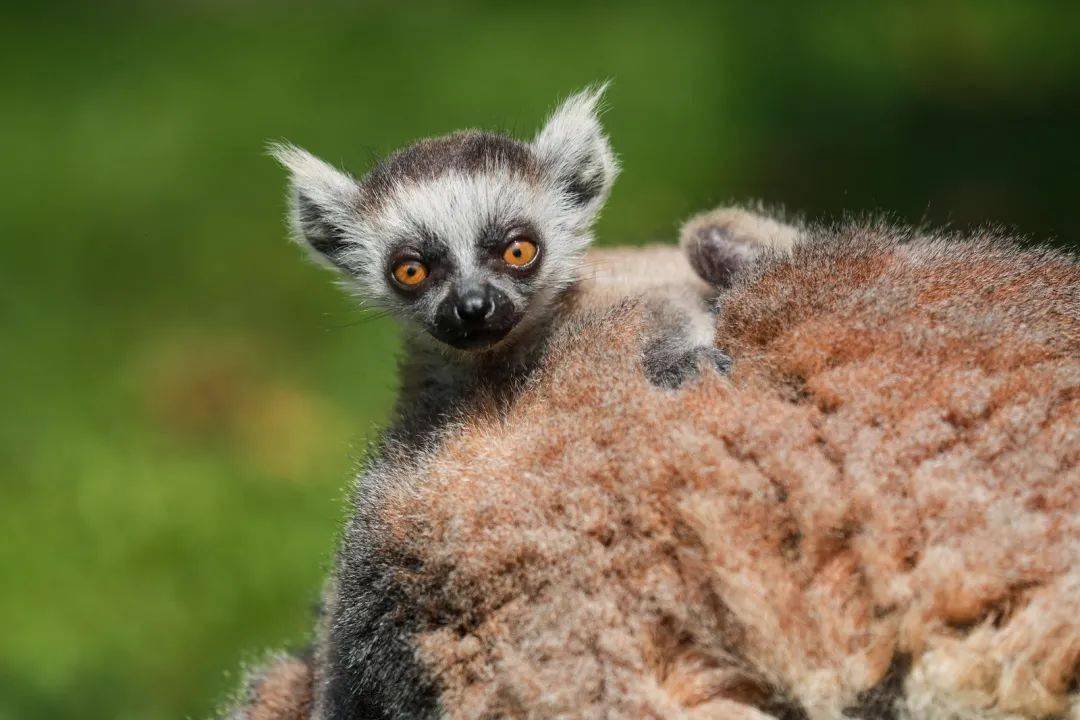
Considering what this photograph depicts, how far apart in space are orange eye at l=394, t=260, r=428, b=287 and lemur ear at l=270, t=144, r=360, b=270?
423 mm

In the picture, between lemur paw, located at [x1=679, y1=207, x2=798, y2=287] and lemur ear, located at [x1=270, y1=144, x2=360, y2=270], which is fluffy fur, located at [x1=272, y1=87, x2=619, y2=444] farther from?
lemur paw, located at [x1=679, y1=207, x2=798, y2=287]

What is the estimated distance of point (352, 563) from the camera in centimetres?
280

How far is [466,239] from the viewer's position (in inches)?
162

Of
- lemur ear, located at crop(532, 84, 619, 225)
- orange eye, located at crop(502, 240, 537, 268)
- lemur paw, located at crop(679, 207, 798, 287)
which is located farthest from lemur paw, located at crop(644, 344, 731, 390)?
lemur ear, located at crop(532, 84, 619, 225)

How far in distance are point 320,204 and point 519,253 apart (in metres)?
0.89

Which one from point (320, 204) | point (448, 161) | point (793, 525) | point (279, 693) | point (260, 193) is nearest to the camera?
point (793, 525)

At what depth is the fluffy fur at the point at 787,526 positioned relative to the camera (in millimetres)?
2096

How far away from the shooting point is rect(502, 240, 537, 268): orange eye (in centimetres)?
412

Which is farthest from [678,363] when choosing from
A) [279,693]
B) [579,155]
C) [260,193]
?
[260,193]

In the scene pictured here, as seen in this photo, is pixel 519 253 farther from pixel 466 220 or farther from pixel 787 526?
pixel 787 526

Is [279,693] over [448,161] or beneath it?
beneath

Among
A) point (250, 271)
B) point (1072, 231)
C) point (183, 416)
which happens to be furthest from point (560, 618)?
point (250, 271)

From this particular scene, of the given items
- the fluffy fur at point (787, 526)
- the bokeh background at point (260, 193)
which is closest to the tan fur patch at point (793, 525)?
the fluffy fur at point (787, 526)

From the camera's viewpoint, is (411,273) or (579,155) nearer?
(411,273)
